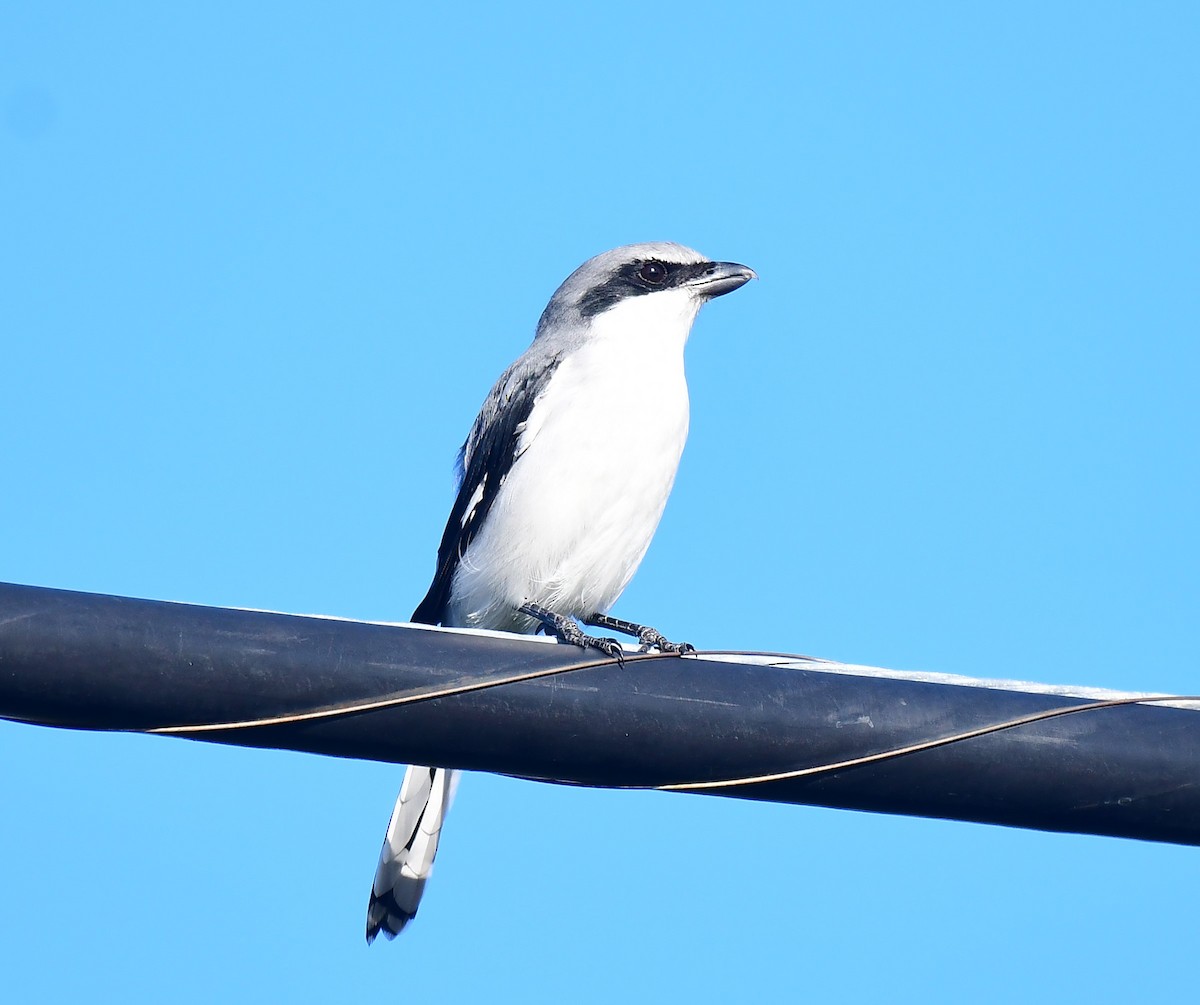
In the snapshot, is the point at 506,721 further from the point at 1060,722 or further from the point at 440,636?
the point at 1060,722

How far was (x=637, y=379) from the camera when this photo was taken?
616cm

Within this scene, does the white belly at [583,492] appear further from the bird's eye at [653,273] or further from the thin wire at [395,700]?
the thin wire at [395,700]

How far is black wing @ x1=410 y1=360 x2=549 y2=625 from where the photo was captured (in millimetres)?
6312

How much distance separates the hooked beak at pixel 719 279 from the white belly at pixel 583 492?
2.50ft

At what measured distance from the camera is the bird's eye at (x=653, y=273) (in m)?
6.91

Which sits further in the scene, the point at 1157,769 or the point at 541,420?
the point at 541,420

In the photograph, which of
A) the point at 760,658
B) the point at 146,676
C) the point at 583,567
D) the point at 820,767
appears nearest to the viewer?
the point at 146,676

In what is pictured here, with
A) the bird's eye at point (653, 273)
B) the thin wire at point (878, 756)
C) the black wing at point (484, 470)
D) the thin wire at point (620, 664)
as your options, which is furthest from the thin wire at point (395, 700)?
the bird's eye at point (653, 273)

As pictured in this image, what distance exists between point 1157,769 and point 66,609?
249 cm

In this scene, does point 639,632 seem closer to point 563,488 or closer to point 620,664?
point 563,488

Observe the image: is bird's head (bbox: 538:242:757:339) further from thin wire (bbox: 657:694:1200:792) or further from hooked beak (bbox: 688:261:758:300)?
thin wire (bbox: 657:694:1200:792)

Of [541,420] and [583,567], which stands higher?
[541,420]

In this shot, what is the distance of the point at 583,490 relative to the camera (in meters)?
5.95

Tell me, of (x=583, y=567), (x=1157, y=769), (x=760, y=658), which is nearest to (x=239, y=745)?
(x=760, y=658)
